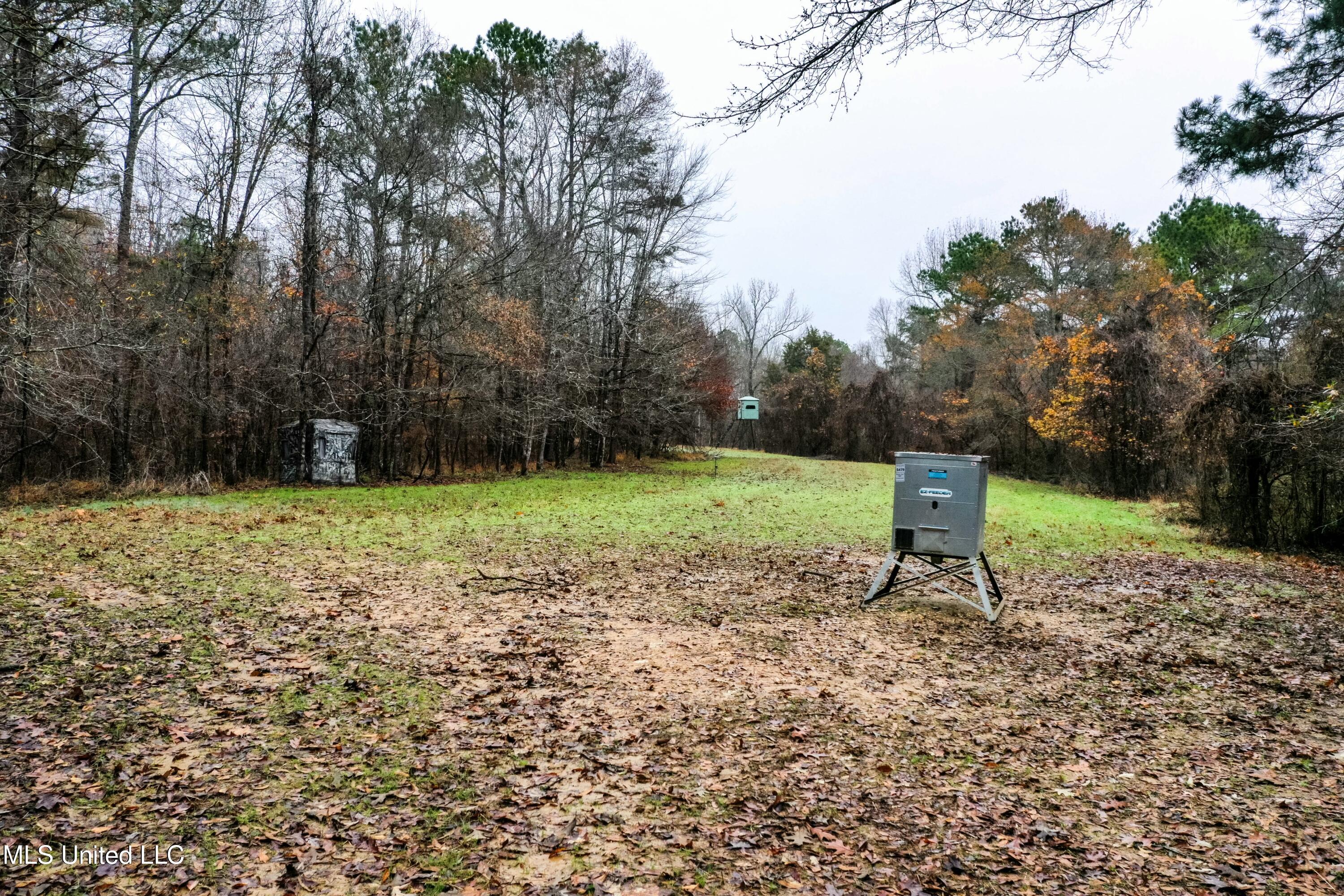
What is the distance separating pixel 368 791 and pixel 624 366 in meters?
21.7

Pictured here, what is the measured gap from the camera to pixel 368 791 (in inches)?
129

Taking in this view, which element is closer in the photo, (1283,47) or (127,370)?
(1283,47)

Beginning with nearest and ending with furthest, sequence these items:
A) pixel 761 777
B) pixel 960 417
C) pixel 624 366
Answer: pixel 761 777
pixel 624 366
pixel 960 417

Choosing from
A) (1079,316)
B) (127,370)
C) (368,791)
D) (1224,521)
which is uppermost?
(1079,316)

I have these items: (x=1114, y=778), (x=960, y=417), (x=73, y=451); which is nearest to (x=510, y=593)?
(x=1114, y=778)

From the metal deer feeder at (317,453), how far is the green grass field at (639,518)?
953mm

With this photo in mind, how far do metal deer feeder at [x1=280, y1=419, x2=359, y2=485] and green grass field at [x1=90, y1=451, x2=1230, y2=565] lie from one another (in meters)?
0.95

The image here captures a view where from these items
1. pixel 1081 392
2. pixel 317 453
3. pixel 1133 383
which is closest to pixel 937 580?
pixel 317 453

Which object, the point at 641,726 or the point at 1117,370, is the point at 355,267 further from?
the point at 1117,370

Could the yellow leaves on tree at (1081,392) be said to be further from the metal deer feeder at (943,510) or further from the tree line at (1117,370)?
the metal deer feeder at (943,510)

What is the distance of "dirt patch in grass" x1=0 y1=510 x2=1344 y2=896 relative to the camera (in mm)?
2828

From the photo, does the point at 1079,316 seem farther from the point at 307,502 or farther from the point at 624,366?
the point at 307,502

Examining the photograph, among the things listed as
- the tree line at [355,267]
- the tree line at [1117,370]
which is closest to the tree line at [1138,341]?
the tree line at [1117,370]

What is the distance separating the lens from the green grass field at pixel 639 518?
394 inches
